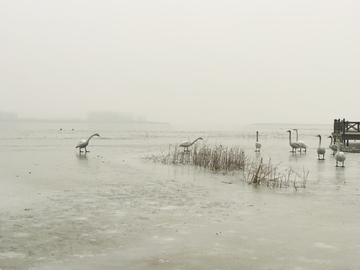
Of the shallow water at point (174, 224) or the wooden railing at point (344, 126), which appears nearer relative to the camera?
the shallow water at point (174, 224)

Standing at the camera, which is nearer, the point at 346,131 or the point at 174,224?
the point at 174,224

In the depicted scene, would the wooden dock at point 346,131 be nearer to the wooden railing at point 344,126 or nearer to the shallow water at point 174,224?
the wooden railing at point 344,126

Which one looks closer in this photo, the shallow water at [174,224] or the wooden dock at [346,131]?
the shallow water at [174,224]

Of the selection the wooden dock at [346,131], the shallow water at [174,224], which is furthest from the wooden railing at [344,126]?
the shallow water at [174,224]

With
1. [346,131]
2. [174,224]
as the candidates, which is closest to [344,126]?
[346,131]

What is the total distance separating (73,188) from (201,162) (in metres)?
8.49

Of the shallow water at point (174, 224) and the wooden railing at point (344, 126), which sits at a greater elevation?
the wooden railing at point (344, 126)

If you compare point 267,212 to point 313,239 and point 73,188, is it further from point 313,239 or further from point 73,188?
point 73,188

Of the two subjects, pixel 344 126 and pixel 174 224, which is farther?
pixel 344 126

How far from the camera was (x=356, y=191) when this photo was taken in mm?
13422

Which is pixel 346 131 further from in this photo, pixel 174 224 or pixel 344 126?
pixel 174 224

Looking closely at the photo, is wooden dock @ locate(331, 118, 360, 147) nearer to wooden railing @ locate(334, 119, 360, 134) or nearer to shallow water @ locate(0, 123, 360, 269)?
wooden railing @ locate(334, 119, 360, 134)

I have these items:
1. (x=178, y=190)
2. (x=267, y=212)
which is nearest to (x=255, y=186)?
(x=178, y=190)

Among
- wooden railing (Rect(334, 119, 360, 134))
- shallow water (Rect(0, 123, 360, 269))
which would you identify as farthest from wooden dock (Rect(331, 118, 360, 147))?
shallow water (Rect(0, 123, 360, 269))
